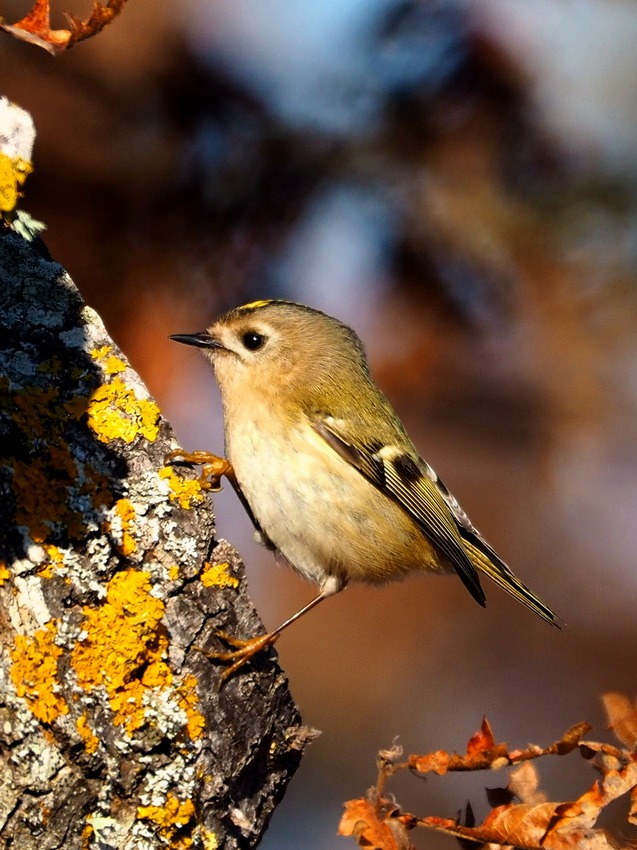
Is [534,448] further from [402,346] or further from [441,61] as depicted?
[441,61]

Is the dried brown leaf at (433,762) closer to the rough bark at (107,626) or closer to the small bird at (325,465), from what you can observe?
the rough bark at (107,626)

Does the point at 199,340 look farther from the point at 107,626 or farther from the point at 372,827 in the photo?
the point at 372,827

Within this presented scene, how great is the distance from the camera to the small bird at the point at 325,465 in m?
2.21

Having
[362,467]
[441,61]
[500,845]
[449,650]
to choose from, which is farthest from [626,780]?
[441,61]

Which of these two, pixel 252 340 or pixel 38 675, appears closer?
pixel 38 675

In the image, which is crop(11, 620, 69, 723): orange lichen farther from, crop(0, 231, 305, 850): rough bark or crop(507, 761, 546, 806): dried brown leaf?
crop(507, 761, 546, 806): dried brown leaf

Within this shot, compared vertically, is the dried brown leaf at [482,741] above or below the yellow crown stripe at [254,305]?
below

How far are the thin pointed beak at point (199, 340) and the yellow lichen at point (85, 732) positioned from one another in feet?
3.82

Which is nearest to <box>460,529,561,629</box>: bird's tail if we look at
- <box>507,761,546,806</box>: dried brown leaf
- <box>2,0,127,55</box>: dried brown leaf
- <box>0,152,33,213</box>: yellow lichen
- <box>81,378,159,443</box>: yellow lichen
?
<box>507,761,546,806</box>: dried brown leaf

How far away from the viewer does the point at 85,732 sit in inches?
58.3

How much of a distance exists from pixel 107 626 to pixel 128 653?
5 cm

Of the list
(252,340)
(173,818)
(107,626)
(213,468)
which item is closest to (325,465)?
(213,468)

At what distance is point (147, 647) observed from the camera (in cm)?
154

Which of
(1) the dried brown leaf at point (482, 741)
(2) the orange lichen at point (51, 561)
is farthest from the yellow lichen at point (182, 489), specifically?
(1) the dried brown leaf at point (482, 741)
